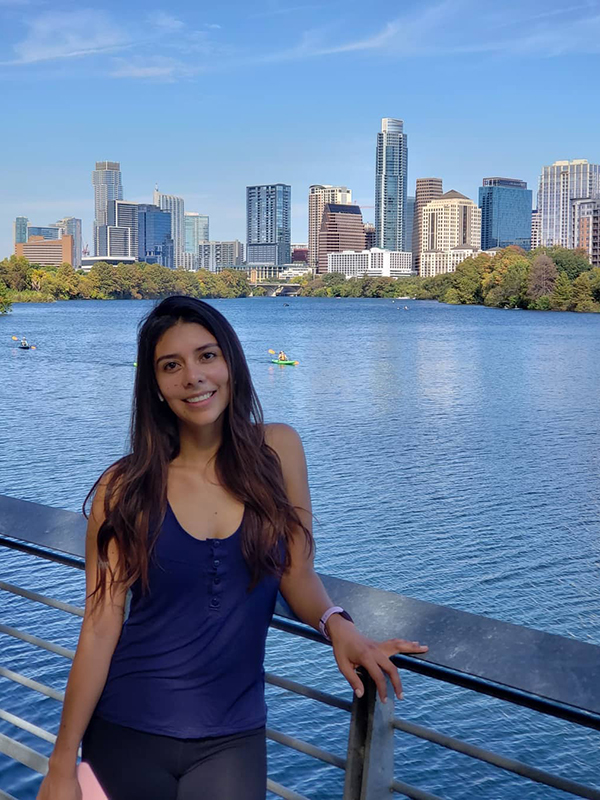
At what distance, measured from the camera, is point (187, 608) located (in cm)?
146

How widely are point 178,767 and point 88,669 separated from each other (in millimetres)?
194

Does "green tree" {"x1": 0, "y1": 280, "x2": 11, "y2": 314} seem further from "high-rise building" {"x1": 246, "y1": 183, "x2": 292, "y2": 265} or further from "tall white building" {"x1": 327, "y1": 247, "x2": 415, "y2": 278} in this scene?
"high-rise building" {"x1": 246, "y1": 183, "x2": 292, "y2": 265}

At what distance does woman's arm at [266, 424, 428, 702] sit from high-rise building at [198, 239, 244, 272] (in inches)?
7167

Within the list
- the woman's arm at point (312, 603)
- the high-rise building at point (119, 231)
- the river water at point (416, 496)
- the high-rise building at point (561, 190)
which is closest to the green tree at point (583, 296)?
the river water at point (416, 496)

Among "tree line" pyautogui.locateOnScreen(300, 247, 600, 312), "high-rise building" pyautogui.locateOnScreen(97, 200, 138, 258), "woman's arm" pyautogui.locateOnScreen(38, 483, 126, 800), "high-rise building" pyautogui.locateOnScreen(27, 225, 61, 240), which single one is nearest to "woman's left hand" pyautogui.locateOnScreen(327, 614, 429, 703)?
"woman's arm" pyautogui.locateOnScreen(38, 483, 126, 800)

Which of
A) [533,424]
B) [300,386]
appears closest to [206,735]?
[533,424]

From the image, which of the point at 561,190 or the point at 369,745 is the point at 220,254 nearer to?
the point at 561,190

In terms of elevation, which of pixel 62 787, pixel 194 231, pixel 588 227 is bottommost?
pixel 62 787

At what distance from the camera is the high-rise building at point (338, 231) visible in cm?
18400

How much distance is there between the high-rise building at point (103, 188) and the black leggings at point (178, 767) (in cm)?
18868

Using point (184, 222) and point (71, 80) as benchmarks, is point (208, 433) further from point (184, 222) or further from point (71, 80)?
point (184, 222)

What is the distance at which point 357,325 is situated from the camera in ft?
230

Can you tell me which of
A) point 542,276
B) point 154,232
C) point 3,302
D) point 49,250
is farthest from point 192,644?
point 154,232

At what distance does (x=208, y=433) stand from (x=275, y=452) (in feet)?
0.38
